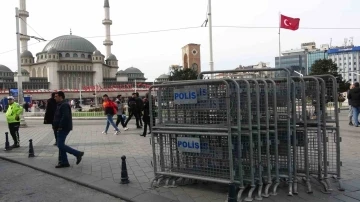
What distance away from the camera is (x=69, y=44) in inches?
4208

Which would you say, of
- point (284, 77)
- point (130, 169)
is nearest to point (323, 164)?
point (284, 77)

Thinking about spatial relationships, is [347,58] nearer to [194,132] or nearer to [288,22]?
[288,22]

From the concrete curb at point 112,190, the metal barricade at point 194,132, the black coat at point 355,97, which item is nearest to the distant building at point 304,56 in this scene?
the black coat at point 355,97

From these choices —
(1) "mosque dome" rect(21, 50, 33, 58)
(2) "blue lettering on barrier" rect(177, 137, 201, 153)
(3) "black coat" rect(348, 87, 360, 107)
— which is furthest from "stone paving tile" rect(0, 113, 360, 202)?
(1) "mosque dome" rect(21, 50, 33, 58)

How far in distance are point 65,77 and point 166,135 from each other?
10588 centimetres

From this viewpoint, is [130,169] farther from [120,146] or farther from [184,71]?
[184,71]

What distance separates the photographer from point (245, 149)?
16.7 feet

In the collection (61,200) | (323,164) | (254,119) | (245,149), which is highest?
(254,119)

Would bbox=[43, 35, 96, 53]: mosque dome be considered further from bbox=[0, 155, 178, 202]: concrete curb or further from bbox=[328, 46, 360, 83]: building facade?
bbox=[0, 155, 178, 202]: concrete curb

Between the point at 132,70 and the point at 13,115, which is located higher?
the point at 132,70

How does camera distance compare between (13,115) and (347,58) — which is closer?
(13,115)

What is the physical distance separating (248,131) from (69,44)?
110 meters

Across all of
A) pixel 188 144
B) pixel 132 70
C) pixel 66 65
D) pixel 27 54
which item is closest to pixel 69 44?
pixel 66 65

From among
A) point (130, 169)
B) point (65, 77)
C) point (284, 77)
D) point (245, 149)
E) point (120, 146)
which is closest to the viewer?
point (245, 149)
